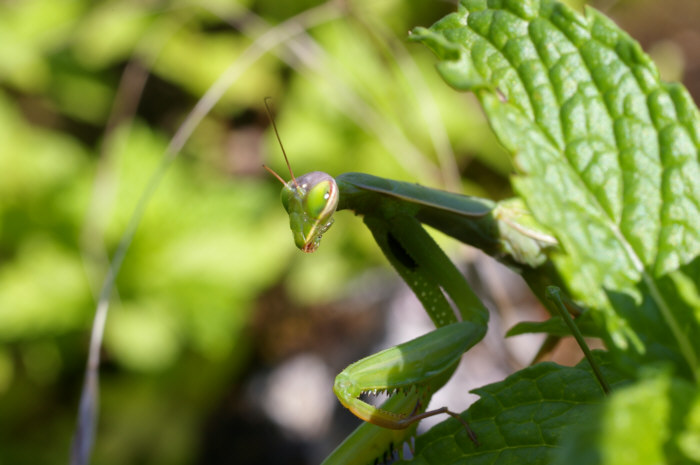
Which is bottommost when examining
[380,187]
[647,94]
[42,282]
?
[647,94]

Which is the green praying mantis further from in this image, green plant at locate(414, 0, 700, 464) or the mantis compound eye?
green plant at locate(414, 0, 700, 464)

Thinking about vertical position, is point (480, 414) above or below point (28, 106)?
below

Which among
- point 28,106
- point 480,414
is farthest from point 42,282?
point 480,414

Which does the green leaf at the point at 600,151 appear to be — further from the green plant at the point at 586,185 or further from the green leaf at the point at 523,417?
the green leaf at the point at 523,417

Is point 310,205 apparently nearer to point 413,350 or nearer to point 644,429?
point 413,350

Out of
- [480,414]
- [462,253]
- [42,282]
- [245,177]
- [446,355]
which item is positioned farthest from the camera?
[245,177]

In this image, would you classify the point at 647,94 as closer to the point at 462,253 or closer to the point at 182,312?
the point at 462,253

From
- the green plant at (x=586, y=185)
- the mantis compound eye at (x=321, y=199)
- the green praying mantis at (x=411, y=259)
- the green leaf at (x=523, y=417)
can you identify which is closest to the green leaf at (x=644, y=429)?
the green plant at (x=586, y=185)
